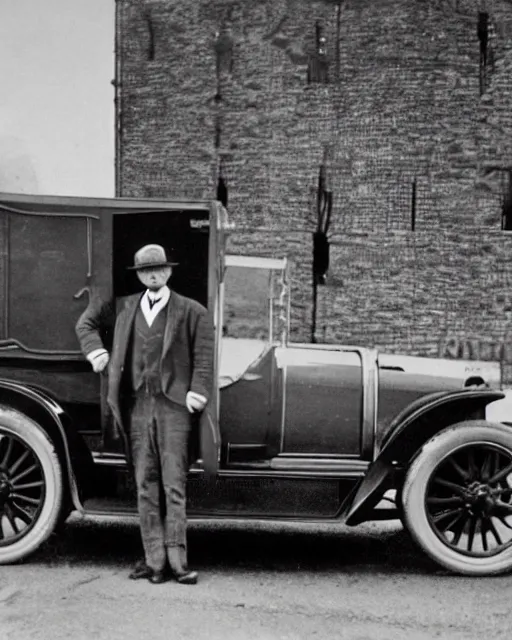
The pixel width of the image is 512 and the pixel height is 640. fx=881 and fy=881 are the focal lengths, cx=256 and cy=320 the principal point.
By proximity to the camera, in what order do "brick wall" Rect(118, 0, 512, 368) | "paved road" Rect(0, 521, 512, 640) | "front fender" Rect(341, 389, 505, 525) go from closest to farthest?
1. "paved road" Rect(0, 521, 512, 640)
2. "front fender" Rect(341, 389, 505, 525)
3. "brick wall" Rect(118, 0, 512, 368)

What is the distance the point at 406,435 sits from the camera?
A: 473 centimetres

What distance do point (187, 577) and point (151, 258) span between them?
62.5 inches

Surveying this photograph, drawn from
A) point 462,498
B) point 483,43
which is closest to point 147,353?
point 462,498

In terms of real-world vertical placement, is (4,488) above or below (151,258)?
below

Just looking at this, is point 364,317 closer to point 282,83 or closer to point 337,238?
point 337,238

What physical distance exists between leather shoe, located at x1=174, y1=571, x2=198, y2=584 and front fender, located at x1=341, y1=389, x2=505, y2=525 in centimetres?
85

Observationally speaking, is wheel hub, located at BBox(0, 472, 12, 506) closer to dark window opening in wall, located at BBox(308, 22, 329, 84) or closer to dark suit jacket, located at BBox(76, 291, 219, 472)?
dark suit jacket, located at BBox(76, 291, 219, 472)

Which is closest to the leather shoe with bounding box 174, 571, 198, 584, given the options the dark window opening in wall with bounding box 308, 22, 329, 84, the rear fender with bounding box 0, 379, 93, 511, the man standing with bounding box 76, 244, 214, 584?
the man standing with bounding box 76, 244, 214, 584

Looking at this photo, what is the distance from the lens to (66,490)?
459 centimetres

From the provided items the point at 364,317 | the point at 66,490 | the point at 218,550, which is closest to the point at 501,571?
the point at 218,550

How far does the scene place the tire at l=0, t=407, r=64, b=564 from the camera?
4531 millimetres

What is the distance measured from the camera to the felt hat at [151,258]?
4414 millimetres

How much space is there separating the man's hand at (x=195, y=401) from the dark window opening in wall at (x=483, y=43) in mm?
13066

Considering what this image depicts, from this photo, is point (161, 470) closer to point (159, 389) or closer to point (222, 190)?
point (159, 389)
